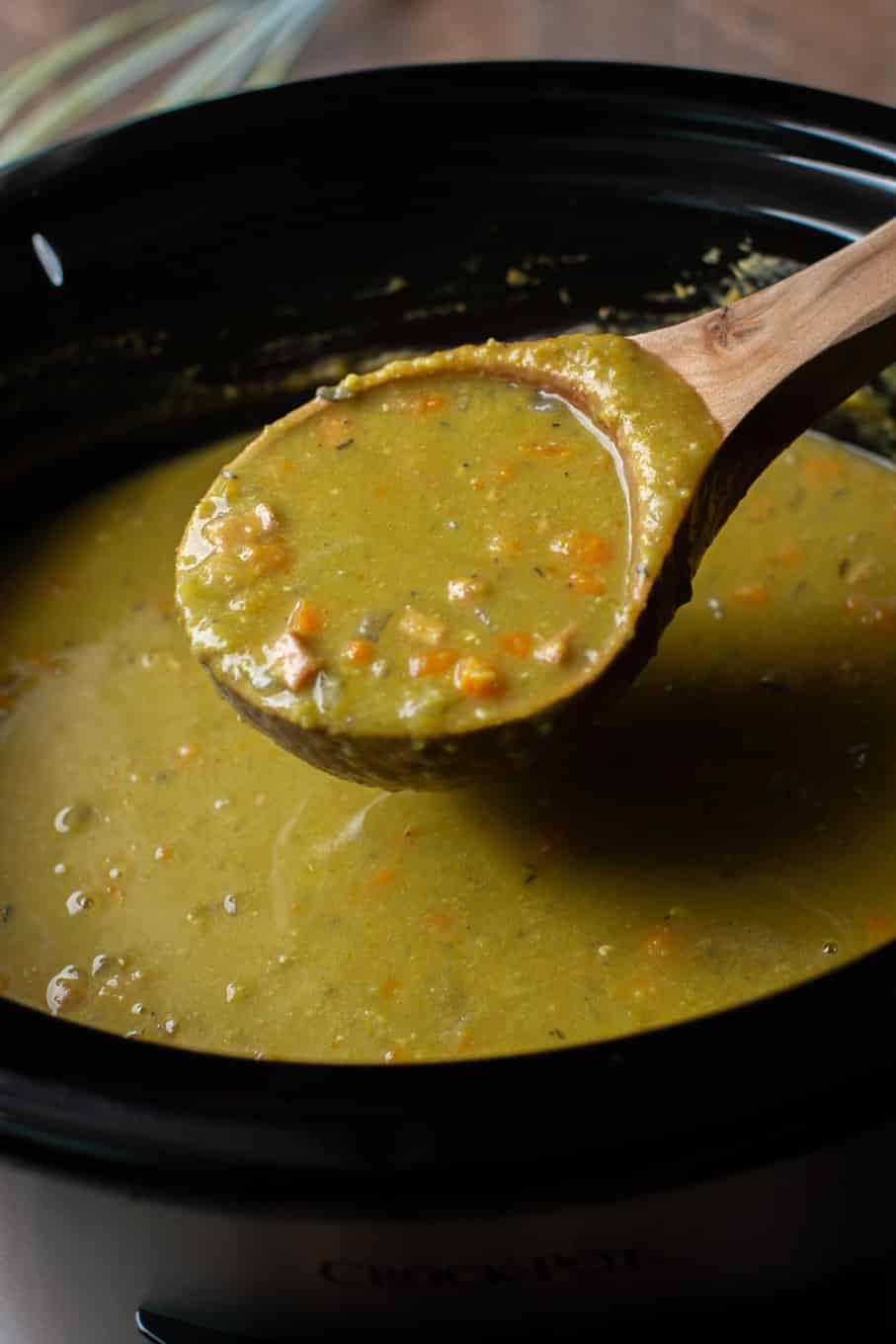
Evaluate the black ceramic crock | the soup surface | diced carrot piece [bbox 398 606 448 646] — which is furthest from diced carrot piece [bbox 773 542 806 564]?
diced carrot piece [bbox 398 606 448 646]

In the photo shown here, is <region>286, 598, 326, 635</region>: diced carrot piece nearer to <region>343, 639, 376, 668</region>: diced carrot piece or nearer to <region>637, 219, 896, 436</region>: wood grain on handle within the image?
<region>343, 639, 376, 668</region>: diced carrot piece

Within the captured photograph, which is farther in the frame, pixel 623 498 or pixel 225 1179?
pixel 623 498

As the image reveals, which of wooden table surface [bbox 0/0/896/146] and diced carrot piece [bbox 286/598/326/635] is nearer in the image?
diced carrot piece [bbox 286/598/326/635]

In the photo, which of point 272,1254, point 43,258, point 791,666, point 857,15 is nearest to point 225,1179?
point 272,1254

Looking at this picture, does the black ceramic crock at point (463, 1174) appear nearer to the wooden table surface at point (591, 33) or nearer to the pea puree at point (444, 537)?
the pea puree at point (444, 537)

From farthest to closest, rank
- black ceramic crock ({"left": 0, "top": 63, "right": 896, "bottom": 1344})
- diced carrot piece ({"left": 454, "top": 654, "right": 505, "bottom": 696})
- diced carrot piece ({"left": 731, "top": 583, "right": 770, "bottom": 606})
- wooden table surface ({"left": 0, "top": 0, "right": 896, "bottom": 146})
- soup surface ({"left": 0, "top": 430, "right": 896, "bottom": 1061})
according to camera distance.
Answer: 1. wooden table surface ({"left": 0, "top": 0, "right": 896, "bottom": 146})
2. diced carrot piece ({"left": 731, "top": 583, "right": 770, "bottom": 606})
3. soup surface ({"left": 0, "top": 430, "right": 896, "bottom": 1061})
4. diced carrot piece ({"left": 454, "top": 654, "right": 505, "bottom": 696})
5. black ceramic crock ({"left": 0, "top": 63, "right": 896, "bottom": 1344})

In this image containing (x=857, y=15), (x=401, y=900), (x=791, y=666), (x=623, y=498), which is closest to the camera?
(x=623, y=498)

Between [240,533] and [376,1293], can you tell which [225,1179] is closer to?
[376,1293]
